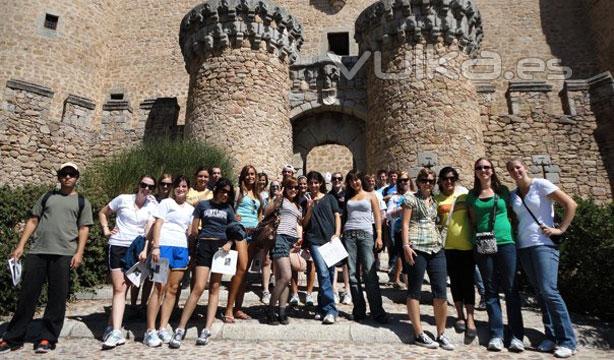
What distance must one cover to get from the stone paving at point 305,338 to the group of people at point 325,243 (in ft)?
0.40

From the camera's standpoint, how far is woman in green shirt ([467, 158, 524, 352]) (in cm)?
395

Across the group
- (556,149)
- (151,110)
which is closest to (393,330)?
(556,149)

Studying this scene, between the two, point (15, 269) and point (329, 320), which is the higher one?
point (15, 269)

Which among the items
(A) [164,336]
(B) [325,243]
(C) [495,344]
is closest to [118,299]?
(A) [164,336]

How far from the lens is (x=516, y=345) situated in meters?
3.85

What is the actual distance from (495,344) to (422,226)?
120cm

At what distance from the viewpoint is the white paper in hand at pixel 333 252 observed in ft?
14.7

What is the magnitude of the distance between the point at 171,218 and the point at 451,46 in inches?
345

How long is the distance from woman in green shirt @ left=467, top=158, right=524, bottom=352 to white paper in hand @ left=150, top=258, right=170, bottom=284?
2894mm

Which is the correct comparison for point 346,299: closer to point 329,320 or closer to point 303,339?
point 329,320

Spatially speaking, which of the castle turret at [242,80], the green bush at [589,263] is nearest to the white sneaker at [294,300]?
the green bush at [589,263]

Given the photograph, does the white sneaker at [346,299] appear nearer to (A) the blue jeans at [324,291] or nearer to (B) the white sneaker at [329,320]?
(A) the blue jeans at [324,291]

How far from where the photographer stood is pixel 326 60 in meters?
11.8

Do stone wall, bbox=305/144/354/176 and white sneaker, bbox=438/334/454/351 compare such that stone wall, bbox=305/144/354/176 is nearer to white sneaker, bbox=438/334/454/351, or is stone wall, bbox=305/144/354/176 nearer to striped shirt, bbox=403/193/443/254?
striped shirt, bbox=403/193/443/254
